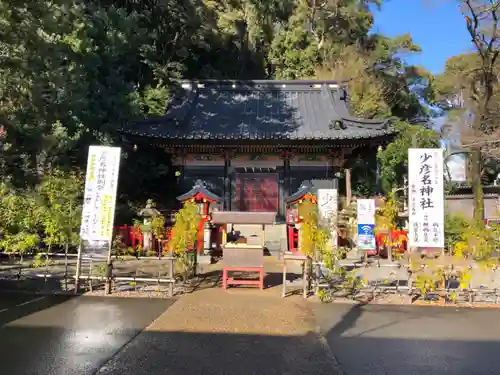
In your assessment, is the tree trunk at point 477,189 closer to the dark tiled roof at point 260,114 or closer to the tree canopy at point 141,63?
the tree canopy at point 141,63

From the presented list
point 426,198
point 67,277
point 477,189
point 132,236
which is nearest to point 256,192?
point 132,236

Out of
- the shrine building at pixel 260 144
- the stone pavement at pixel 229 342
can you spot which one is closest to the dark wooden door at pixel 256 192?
the shrine building at pixel 260 144

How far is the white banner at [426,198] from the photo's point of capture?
7.86 m

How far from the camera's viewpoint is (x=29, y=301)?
7223 millimetres

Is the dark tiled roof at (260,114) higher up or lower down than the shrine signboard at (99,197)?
higher up

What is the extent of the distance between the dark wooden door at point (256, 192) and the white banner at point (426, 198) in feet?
30.9

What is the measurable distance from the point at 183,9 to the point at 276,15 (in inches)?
327

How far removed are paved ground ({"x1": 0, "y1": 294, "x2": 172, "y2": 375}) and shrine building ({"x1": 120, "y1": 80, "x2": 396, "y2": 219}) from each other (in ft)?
31.3

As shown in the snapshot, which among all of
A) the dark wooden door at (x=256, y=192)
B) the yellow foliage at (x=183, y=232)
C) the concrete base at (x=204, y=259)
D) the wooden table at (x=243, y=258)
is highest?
the dark wooden door at (x=256, y=192)

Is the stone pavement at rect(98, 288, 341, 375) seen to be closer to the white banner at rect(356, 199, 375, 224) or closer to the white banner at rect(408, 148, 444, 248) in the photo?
the white banner at rect(408, 148, 444, 248)

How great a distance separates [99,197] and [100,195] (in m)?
0.04

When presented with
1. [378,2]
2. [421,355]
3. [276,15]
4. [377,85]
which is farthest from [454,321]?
[378,2]

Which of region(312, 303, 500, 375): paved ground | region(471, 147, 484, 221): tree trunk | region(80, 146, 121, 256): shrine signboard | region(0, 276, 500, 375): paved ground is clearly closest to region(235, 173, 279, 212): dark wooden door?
region(471, 147, 484, 221): tree trunk


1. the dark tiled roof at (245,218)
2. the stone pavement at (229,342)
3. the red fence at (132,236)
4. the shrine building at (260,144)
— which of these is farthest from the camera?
the shrine building at (260,144)
